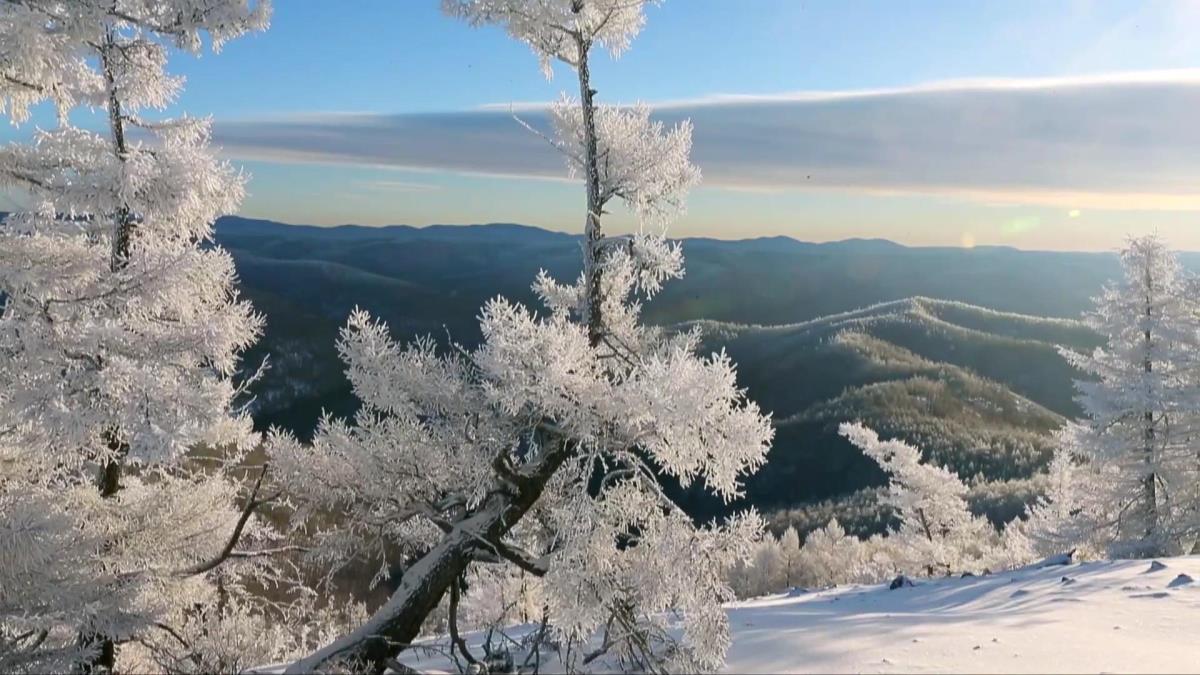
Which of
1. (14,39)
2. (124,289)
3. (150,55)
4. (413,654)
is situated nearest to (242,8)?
(150,55)

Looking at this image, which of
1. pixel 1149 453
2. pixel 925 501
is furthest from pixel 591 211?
pixel 925 501

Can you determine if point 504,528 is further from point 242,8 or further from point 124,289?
point 242,8

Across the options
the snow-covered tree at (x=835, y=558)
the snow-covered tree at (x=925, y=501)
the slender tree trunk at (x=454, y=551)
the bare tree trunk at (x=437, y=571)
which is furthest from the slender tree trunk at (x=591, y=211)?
the snow-covered tree at (x=835, y=558)

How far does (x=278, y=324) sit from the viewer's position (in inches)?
7662

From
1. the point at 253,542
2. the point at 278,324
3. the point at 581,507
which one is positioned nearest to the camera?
the point at 581,507

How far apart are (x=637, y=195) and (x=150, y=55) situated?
228 inches

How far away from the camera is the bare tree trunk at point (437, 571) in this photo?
7.40 m

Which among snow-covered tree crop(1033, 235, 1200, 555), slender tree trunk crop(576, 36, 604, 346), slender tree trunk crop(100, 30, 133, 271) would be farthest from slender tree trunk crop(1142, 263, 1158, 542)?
slender tree trunk crop(100, 30, 133, 271)

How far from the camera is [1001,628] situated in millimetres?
6473

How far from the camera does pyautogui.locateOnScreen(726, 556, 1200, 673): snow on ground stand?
5.48 m

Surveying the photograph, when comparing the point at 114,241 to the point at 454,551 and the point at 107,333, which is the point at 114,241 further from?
the point at 454,551

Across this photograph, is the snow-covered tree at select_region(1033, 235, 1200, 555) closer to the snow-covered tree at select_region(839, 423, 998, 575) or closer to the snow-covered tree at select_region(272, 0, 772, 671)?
the snow-covered tree at select_region(839, 423, 998, 575)

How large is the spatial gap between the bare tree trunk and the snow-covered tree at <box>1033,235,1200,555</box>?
1701 cm

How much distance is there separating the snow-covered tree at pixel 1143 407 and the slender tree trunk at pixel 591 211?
16.5m
